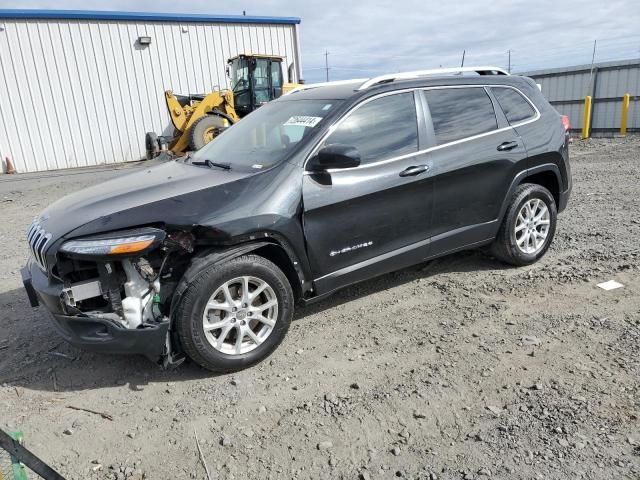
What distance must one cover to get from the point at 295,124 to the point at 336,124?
0.38 m

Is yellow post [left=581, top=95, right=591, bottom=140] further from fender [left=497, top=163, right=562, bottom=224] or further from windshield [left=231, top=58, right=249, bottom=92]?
fender [left=497, top=163, right=562, bottom=224]

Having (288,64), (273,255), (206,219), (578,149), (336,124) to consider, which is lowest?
(578,149)

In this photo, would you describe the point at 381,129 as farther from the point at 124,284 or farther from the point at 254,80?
the point at 254,80


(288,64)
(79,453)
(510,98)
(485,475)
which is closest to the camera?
(485,475)

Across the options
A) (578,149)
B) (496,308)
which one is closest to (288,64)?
(578,149)

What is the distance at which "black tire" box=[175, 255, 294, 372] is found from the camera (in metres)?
3.06

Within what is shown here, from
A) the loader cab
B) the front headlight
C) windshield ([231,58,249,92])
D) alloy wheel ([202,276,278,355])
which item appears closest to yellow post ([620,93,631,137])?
the loader cab

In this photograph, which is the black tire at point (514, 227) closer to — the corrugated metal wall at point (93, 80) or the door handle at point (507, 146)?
the door handle at point (507, 146)

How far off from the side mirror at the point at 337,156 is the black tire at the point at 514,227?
6.24 ft

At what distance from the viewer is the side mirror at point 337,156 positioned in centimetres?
339

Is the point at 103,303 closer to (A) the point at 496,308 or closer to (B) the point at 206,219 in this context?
(B) the point at 206,219

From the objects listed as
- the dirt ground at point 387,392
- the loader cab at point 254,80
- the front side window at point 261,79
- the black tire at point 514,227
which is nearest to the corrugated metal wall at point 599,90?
the loader cab at point 254,80

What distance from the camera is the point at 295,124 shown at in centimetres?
388

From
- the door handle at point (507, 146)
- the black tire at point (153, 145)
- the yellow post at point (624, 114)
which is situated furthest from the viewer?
the yellow post at point (624, 114)
